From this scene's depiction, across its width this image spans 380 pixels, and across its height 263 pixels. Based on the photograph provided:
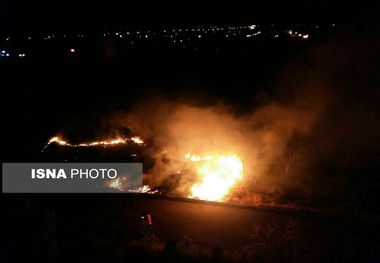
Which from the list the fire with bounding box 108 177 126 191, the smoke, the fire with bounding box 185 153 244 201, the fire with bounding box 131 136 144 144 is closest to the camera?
the fire with bounding box 185 153 244 201

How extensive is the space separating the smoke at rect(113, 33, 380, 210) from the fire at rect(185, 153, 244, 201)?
31 centimetres

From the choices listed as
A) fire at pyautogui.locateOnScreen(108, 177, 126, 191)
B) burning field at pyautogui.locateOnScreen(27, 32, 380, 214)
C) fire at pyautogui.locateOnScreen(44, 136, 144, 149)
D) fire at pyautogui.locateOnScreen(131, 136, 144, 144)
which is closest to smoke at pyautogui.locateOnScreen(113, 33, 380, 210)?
burning field at pyautogui.locateOnScreen(27, 32, 380, 214)

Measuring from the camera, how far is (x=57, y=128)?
16.3m

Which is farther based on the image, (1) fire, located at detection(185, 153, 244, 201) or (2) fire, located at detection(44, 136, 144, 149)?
(2) fire, located at detection(44, 136, 144, 149)

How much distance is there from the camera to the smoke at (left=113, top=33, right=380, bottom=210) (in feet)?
38.1

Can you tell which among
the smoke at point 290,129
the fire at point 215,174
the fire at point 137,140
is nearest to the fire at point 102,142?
the fire at point 137,140

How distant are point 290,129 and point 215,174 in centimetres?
405

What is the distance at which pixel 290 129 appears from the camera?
14.4m

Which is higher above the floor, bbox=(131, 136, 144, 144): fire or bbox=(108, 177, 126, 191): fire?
bbox=(131, 136, 144, 144): fire

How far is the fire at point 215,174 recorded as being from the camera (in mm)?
10914

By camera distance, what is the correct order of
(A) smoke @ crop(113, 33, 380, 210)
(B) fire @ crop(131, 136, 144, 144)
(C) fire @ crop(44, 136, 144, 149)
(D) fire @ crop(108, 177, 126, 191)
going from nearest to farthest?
(D) fire @ crop(108, 177, 126, 191) < (A) smoke @ crop(113, 33, 380, 210) < (C) fire @ crop(44, 136, 144, 149) < (B) fire @ crop(131, 136, 144, 144)

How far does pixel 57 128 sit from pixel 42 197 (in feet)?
20.6

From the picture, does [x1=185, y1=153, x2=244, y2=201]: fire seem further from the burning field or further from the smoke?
the smoke

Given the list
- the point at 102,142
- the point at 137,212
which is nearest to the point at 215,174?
the point at 137,212
